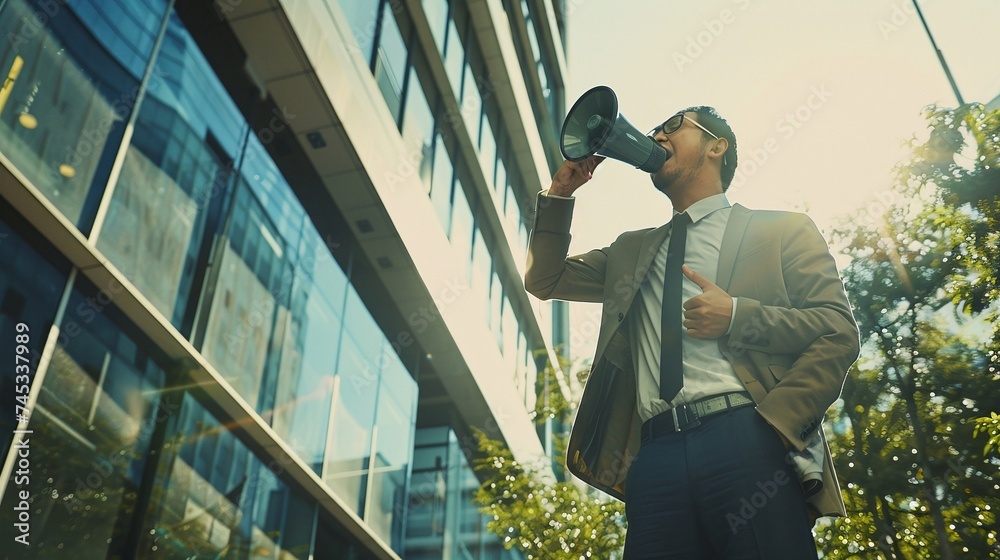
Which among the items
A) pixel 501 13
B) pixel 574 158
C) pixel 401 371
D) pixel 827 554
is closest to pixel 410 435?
pixel 401 371

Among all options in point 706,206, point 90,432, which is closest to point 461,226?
point 90,432

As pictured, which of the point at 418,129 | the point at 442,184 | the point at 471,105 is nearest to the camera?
the point at 418,129

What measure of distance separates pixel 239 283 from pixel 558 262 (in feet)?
21.6

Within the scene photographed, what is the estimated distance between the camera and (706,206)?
8.29 feet

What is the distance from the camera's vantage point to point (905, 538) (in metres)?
8.38

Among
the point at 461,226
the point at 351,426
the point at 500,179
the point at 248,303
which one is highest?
the point at 500,179

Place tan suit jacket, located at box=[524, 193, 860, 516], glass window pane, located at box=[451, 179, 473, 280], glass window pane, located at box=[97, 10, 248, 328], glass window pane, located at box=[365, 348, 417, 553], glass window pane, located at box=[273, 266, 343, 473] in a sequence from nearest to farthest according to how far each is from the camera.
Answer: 1. tan suit jacket, located at box=[524, 193, 860, 516]
2. glass window pane, located at box=[97, 10, 248, 328]
3. glass window pane, located at box=[273, 266, 343, 473]
4. glass window pane, located at box=[365, 348, 417, 553]
5. glass window pane, located at box=[451, 179, 473, 280]

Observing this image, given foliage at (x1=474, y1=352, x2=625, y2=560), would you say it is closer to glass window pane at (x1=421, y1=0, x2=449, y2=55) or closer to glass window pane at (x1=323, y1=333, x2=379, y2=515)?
glass window pane at (x1=323, y1=333, x2=379, y2=515)

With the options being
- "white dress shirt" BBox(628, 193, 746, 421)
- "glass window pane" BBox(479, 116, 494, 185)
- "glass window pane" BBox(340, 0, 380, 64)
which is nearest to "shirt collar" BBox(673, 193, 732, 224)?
"white dress shirt" BBox(628, 193, 746, 421)

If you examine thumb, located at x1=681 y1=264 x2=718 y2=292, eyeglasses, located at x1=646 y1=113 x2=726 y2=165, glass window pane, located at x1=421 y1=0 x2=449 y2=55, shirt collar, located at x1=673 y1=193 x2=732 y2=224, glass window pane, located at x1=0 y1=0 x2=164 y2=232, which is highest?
glass window pane, located at x1=421 y1=0 x2=449 y2=55

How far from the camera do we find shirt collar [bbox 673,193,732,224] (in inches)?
98.7

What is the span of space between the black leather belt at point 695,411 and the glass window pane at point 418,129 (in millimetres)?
10117

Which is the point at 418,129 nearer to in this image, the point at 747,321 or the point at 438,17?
the point at 438,17

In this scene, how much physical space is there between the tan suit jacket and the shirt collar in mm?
88
